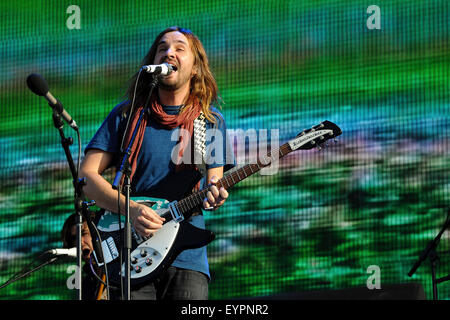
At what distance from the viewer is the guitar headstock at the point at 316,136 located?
354 centimetres

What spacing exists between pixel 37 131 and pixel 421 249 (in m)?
2.94

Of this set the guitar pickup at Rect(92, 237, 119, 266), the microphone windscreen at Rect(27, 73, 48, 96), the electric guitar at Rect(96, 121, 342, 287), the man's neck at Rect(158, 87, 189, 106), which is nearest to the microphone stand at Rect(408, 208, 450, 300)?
the electric guitar at Rect(96, 121, 342, 287)

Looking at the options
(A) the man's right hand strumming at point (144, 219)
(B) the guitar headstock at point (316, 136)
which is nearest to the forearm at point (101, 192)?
(A) the man's right hand strumming at point (144, 219)

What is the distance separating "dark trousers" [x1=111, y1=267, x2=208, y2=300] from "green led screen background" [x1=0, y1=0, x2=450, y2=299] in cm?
176

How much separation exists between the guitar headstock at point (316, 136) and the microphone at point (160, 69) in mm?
747

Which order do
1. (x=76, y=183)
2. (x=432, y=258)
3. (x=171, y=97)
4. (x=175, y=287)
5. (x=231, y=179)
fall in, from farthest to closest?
1. (x=432, y=258)
2. (x=231, y=179)
3. (x=171, y=97)
4. (x=175, y=287)
5. (x=76, y=183)

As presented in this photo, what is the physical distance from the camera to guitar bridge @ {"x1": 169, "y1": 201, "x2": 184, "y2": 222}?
3.24m

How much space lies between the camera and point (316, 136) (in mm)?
3541

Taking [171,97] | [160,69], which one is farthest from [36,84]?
[171,97]

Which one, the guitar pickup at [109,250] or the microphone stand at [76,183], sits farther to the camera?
the guitar pickup at [109,250]

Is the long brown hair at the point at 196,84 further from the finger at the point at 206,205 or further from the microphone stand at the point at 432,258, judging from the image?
the microphone stand at the point at 432,258

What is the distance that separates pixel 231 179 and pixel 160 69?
2.33 ft

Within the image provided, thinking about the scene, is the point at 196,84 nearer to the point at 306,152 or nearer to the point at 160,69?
the point at 160,69

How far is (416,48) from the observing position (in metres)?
4.85
